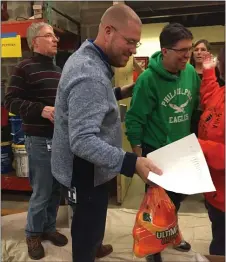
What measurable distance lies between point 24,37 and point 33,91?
768 mm

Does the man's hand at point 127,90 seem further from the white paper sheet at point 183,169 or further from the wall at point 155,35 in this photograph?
the wall at point 155,35

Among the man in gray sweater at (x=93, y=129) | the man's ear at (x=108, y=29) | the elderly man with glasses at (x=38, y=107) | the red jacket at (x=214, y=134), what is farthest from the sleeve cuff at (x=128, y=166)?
the elderly man with glasses at (x=38, y=107)

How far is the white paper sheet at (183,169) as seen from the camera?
1.04m

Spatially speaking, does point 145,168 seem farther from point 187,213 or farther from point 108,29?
point 187,213

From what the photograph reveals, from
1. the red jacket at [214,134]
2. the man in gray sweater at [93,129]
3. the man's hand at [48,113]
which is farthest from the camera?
the man's hand at [48,113]

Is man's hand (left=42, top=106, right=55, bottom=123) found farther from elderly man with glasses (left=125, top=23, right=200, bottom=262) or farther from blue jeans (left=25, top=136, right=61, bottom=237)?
elderly man with glasses (left=125, top=23, right=200, bottom=262)

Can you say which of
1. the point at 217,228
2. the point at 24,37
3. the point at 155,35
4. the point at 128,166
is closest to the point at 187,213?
the point at 217,228

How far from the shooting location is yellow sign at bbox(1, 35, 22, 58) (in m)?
2.05

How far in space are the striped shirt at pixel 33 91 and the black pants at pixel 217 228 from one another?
A: 36.7 inches

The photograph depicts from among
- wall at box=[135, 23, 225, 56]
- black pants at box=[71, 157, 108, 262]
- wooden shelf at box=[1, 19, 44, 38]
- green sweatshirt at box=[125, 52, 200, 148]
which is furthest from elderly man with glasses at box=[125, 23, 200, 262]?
wall at box=[135, 23, 225, 56]

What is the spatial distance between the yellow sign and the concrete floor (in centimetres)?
120

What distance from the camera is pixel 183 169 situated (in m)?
A: 1.07

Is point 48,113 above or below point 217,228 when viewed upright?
above

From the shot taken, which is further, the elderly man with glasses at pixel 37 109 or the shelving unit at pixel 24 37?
the shelving unit at pixel 24 37
